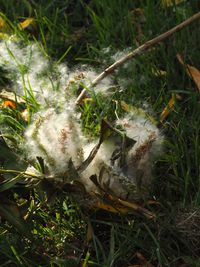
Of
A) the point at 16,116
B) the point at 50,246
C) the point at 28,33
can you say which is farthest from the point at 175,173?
the point at 28,33

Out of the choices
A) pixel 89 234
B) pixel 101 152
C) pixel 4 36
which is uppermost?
pixel 4 36

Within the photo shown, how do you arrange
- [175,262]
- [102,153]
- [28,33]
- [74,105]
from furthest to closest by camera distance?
[28,33]
[74,105]
[102,153]
[175,262]

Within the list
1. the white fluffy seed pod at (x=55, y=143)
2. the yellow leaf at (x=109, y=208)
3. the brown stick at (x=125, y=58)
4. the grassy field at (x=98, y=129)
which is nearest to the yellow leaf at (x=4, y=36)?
the grassy field at (x=98, y=129)

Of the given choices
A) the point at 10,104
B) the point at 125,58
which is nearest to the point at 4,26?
the point at 10,104

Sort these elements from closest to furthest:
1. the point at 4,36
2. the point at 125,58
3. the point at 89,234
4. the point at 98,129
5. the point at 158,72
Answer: the point at 89,234 → the point at 98,129 → the point at 125,58 → the point at 158,72 → the point at 4,36

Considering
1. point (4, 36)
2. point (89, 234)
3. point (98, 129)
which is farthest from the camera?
point (4, 36)

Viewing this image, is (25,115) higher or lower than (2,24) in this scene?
lower

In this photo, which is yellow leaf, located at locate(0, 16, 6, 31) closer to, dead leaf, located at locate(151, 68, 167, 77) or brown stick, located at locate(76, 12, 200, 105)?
brown stick, located at locate(76, 12, 200, 105)

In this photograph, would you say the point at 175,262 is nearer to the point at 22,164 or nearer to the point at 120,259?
the point at 120,259

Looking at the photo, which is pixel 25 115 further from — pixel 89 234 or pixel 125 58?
pixel 89 234
